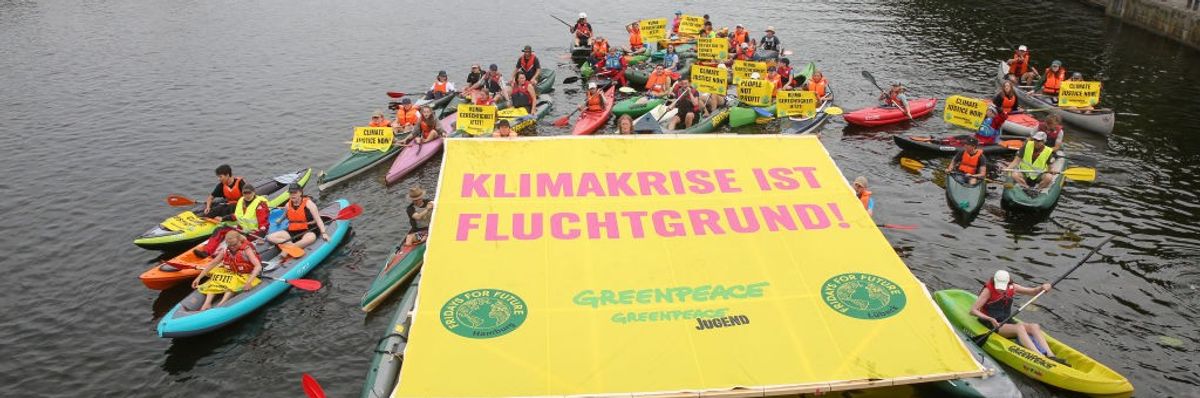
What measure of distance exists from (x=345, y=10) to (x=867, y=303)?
50776 millimetres

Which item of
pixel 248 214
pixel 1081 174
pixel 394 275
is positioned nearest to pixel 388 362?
pixel 394 275

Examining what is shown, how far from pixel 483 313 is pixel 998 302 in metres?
10.2

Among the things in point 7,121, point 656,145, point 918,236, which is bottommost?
point 918,236

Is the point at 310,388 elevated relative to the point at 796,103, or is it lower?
lower

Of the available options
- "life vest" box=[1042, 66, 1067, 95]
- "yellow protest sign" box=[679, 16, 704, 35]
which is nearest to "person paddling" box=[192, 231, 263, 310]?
"yellow protest sign" box=[679, 16, 704, 35]

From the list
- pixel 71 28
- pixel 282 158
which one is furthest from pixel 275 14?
pixel 282 158

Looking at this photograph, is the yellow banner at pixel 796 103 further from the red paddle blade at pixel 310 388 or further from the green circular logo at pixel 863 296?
the red paddle blade at pixel 310 388

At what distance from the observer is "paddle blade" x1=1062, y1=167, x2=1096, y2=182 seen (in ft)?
73.8

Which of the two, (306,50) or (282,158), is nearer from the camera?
(282,158)

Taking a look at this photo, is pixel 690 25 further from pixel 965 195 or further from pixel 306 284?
pixel 306 284

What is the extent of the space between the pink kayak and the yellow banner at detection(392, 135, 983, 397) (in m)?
11.2

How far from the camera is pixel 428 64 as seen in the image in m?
41.7

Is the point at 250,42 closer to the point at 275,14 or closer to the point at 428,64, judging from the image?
the point at 275,14

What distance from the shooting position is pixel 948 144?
2633cm
